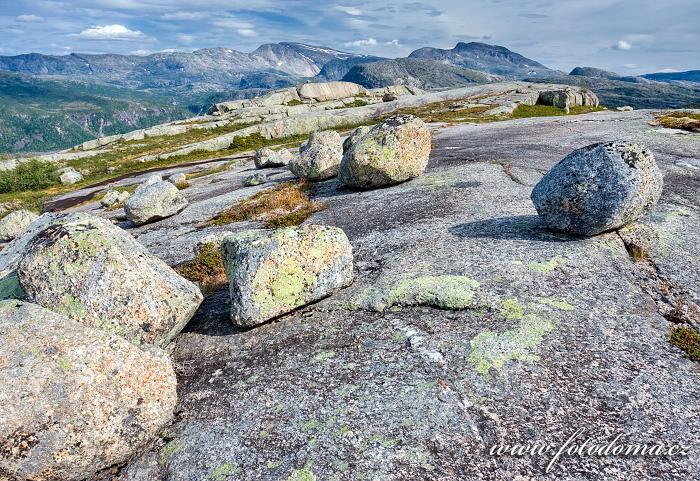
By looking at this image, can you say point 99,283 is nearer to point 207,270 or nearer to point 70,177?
point 207,270

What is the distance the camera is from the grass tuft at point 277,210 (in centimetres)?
2144

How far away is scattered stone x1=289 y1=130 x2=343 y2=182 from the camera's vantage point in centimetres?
2992

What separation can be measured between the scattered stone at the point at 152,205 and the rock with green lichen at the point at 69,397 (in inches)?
779

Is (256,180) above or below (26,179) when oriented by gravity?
above

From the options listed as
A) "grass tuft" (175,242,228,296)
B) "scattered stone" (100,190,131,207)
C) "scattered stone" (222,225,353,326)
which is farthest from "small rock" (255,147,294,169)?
"scattered stone" (222,225,353,326)

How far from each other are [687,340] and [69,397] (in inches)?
510

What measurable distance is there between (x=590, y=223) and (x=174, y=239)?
19719 mm

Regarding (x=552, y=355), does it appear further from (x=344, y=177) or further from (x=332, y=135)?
(x=332, y=135)

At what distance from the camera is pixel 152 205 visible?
27141 mm

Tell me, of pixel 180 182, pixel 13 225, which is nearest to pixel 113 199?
pixel 180 182

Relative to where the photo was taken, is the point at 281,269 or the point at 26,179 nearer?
the point at 281,269

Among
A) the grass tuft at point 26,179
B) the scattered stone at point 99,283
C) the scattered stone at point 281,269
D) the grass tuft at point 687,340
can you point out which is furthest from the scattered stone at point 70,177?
the grass tuft at point 687,340

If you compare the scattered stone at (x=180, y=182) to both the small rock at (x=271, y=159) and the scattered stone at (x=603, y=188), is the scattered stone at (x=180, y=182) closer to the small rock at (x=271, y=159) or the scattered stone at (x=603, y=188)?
the small rock at (x=271, y=159)

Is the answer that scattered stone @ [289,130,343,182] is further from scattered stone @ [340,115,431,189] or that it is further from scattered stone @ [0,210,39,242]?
scattered stone @ [0,210,39,242]
